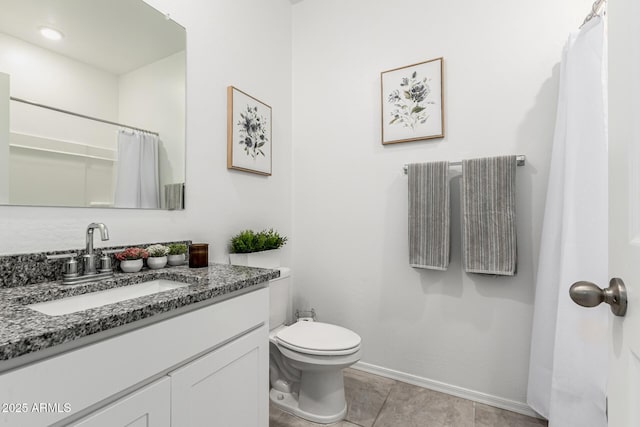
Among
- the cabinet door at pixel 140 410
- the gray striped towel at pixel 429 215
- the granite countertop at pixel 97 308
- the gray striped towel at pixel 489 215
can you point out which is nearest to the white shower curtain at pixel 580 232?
the gray striped towel at pixel 489 215

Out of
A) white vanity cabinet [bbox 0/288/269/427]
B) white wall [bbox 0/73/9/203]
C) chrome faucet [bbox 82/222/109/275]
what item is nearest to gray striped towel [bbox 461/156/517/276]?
white vanity cabinet [bbox 0/288/269/427]

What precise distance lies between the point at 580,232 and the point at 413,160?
35.5 inches

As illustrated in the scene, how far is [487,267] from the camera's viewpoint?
161cm

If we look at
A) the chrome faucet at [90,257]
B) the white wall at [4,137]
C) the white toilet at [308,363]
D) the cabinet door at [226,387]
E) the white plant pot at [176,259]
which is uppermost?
the white wall at [4,137]

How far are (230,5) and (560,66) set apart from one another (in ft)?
5.97

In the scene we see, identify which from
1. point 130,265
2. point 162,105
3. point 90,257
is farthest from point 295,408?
point 162,105

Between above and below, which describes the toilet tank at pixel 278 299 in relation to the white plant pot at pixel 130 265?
below

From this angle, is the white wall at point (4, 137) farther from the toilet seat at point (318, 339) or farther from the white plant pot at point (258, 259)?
the toilet seat at point (318, 339)

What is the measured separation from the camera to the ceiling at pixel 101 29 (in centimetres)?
101

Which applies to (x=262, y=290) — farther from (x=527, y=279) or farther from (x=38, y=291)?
(x=527, y=279)

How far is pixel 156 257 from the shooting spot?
4.13ft

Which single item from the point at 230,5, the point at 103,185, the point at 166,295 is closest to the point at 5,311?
the point at 166,295

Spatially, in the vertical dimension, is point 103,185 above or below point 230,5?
below

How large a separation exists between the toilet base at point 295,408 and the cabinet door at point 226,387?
0.45 meters
